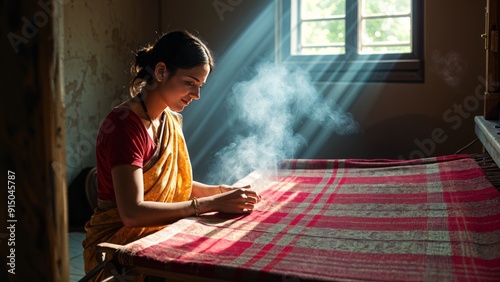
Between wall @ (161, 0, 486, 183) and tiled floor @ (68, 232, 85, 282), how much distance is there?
52.6 inches

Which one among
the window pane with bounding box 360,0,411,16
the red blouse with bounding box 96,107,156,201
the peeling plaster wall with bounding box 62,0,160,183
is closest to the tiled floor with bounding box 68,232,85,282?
the peeling plaster wall with bounding box 62,0,160,183

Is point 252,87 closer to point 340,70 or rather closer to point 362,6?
point 340,70

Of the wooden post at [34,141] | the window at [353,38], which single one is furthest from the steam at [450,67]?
the wooden post at [34,141]

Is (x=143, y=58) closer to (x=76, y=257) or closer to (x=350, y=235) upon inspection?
(x=350, y=235)

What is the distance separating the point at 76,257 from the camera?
3.92 m

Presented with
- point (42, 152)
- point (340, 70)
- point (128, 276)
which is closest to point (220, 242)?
point (128, 276)

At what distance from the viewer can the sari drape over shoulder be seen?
1.99 meters

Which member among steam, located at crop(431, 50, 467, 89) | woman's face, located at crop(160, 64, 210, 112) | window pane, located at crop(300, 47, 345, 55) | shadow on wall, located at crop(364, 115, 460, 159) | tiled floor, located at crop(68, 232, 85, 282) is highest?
window pane, located at crop(300, 47, 345, 55)

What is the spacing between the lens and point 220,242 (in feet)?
5.60

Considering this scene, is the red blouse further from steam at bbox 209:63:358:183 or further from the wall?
the wall

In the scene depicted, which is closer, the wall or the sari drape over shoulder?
the sari drape over shoulder

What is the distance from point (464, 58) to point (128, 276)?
11.1 ft

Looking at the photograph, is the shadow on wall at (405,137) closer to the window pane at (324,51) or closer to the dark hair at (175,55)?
the window pane at (324,51)

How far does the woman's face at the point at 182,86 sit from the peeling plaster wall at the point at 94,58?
252cm
